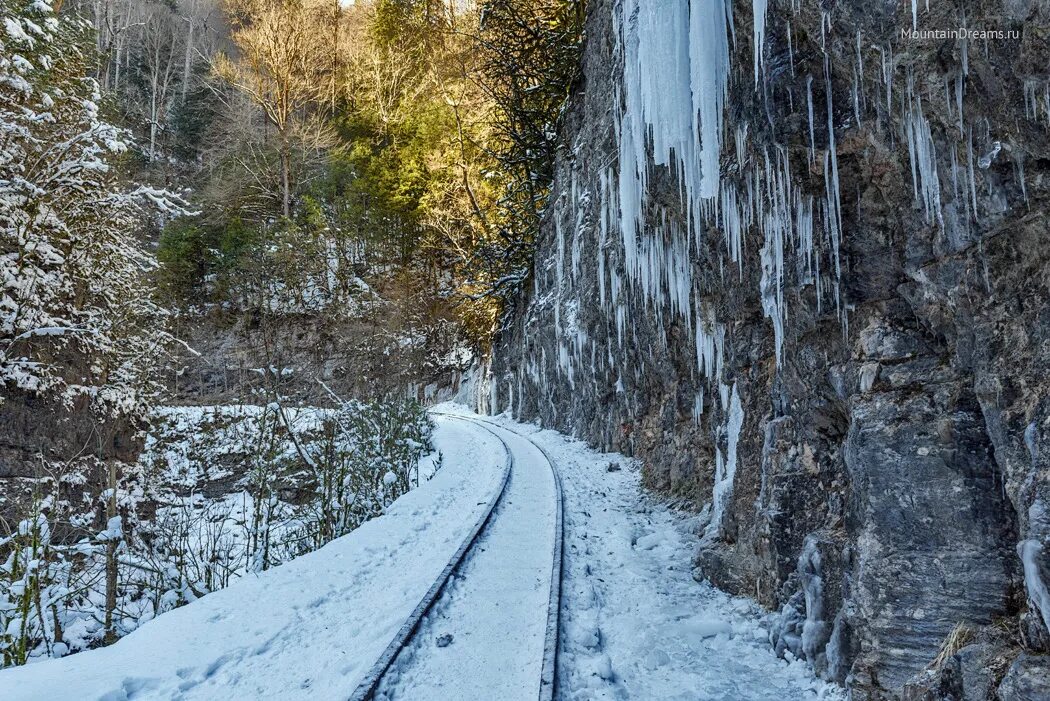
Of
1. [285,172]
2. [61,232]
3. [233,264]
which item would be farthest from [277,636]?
[285,172]

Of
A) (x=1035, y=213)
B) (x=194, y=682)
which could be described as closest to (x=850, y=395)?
(x=1035, y=213)

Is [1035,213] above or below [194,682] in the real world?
above

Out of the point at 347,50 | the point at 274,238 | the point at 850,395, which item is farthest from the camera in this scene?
the point at 347,50

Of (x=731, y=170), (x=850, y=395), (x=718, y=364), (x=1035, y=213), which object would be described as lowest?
(x=850, y=395)

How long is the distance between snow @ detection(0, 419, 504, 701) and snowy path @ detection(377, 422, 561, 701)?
0.30 meters

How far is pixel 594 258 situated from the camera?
1448 centimetres

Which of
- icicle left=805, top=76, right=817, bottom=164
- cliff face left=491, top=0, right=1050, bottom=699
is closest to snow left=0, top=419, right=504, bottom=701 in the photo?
cliff face left=491, top=0, right=1050, bottom=699

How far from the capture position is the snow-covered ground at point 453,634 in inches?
146

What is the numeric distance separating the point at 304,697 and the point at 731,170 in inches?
239

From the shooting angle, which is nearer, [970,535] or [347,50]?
[970,535]

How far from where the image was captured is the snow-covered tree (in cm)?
834

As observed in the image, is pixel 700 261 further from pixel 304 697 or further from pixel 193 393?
pixel 193 393

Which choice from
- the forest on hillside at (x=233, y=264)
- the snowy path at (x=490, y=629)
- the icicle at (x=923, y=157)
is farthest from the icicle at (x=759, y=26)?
the forest on hillside at (x=233, y=264)

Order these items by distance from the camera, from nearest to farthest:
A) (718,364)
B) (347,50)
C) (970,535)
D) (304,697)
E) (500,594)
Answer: (970,535) < (304,697) < (500,594) < (718,364) < (347,50)
